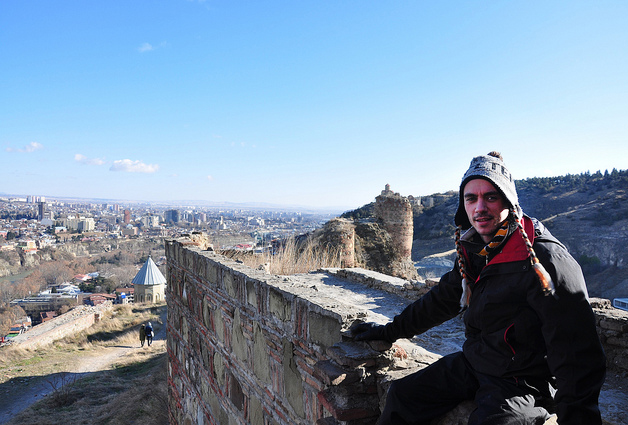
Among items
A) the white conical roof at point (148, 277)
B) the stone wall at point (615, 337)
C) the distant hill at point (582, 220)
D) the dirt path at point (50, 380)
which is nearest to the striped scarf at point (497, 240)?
the stone wall at point (615, 337)

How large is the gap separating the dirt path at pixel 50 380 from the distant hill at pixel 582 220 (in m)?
18.1

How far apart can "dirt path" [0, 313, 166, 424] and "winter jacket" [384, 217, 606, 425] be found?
1166cm

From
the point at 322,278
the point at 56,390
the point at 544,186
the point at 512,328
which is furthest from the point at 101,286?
the point at 544,186

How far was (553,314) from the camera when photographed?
4.45 feet

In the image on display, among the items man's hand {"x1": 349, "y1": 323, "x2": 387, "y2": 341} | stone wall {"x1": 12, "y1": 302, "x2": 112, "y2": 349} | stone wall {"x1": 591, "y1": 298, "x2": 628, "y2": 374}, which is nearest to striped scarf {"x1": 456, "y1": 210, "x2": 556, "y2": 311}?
man's hand {"x1": 349, "y1": 323, "x2": 387, "y2": 341}

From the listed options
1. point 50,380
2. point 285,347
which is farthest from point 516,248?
point 50,380

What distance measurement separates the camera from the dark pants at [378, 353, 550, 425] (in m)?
1.41

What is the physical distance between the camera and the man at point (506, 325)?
4.32 ft

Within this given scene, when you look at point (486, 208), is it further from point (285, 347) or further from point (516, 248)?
point (285, 347)

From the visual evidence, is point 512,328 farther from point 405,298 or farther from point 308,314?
point 405,298

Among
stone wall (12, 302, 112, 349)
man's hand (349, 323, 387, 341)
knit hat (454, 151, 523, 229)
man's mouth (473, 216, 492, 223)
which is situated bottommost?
stone wall (12, 302, 112, 349)

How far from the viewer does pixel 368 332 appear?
2.11 meters

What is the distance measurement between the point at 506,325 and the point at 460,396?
401 mm

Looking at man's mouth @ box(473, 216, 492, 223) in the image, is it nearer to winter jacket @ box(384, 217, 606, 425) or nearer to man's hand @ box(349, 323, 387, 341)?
winter jacket @ box(384, 217, 606, 425)
